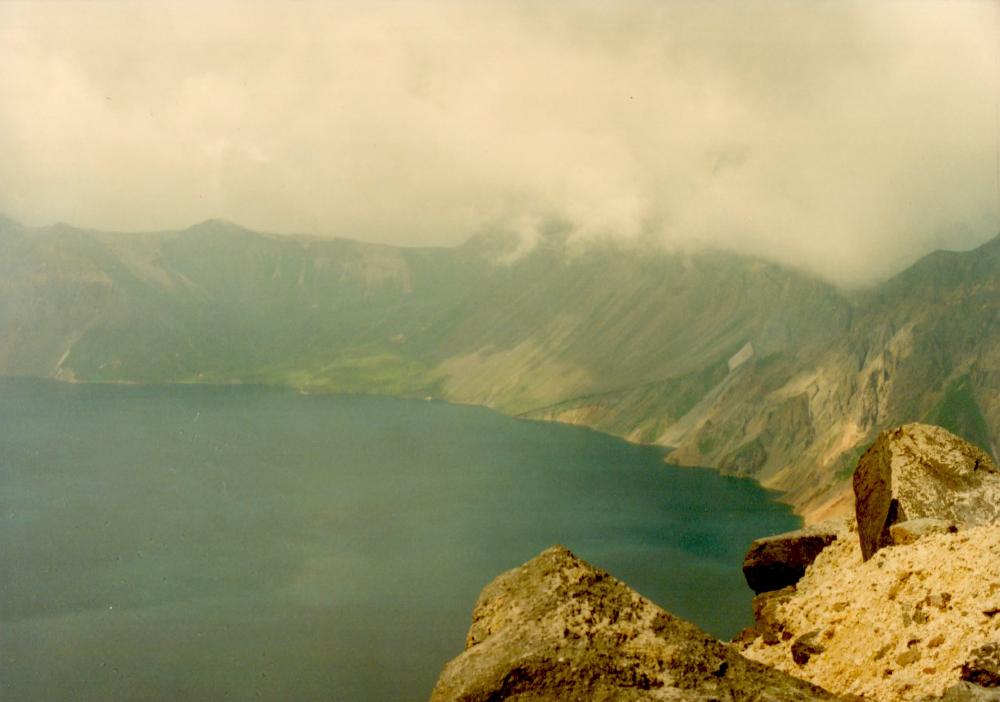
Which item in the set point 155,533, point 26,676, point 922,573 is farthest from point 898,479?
point 155,533

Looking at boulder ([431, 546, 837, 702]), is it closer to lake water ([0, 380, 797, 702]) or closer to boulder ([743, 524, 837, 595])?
boulder ([743, 524, 837, 595])

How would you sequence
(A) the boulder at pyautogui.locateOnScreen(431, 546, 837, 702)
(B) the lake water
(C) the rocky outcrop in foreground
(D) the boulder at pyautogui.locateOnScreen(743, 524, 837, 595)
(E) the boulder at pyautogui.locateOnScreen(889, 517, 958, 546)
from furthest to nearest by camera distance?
(B) the lake water
(D) the boulder at pyautogui.locateOnScreen(743, 524, 837, 595)
(E) the boulder at pyautogui.locateOnScreen(889, 517, 958, 546)
(C) the rocky outcrop in foreground
(A) the boulder at pyautogui.locateOnScreen(431, 546, 837, 702)

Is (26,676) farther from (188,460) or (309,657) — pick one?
(188,460)

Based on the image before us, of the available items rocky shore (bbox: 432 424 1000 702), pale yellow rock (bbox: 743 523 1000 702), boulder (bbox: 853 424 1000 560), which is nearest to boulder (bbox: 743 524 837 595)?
rocky shore (bbox: 432 424 1000 702)

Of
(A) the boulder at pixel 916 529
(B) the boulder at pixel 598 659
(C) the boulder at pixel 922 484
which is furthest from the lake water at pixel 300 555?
(B) the boulder at pixel 598 659

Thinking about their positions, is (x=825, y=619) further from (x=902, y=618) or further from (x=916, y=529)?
(x=916, y=529)

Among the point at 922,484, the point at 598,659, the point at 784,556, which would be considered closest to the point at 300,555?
the point at 784,556
